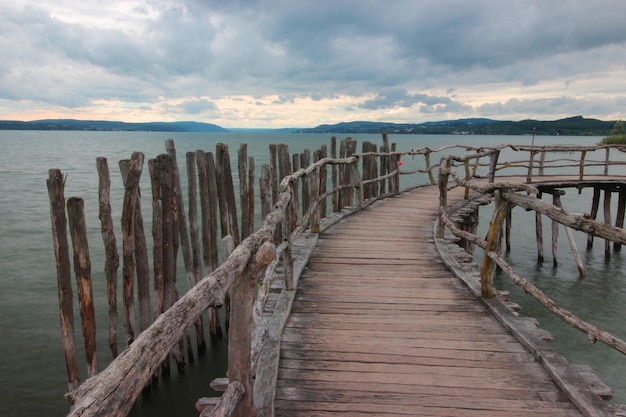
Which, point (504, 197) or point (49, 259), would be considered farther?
point (49, 259)

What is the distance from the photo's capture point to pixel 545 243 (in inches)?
654

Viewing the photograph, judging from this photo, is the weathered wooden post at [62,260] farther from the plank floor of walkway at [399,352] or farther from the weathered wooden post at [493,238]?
the weathered wooden post at [493,238]

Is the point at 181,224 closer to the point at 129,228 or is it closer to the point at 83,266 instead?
the point at 129,228

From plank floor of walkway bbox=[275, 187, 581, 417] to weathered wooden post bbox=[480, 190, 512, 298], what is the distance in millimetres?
210

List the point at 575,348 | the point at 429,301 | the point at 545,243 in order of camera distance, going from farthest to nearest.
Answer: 1. the point at 545,243
2. the point at 575,348
3. the point at 429,301

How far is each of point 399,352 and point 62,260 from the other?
149 inches

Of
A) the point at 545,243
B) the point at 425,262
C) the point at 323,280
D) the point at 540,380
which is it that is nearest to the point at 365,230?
the point at 425,262

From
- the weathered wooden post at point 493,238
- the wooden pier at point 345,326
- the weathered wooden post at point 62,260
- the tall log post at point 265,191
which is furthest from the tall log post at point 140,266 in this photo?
the weathered wooden post at point 493,238

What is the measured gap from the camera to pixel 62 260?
16.2 ft

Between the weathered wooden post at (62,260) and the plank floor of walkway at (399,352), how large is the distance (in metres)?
2.57

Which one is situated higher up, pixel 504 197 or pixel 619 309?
pixel 504 197

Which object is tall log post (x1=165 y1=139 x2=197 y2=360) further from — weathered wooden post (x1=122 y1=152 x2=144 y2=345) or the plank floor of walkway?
the plank floor of walkway

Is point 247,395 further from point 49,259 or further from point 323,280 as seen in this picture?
point 49,259

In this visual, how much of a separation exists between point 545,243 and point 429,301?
1391 centimetres
